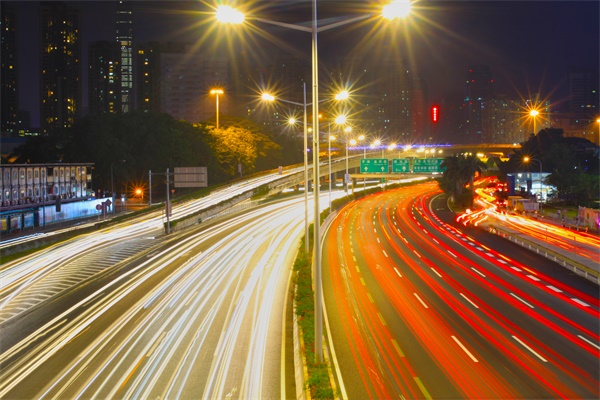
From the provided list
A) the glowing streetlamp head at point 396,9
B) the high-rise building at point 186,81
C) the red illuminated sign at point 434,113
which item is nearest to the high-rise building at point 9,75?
the high-rise building at point 186,81

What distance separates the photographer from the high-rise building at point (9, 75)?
17962 cm

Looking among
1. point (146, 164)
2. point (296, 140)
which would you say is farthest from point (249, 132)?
point (296, 140)

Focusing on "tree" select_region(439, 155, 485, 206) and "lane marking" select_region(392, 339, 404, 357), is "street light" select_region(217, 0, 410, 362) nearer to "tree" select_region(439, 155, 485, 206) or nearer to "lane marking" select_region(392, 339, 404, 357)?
"lane marking" select_region(392, 339, 404, 357)

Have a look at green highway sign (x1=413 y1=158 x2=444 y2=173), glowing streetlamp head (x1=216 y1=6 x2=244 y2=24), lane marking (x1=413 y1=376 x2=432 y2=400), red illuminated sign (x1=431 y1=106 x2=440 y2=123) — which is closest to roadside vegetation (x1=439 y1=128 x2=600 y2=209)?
green highway sign (x1=413 y1=158 x2=444 y2=173)

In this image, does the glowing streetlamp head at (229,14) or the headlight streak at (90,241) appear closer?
the glowing streetlamp head at (229,14)

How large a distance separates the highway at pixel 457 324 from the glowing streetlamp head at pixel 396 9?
903 cm

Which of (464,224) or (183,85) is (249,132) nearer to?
(464,224)

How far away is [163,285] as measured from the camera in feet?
86.4

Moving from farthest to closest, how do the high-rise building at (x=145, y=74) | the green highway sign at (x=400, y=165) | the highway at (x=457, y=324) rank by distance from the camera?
the high-rise building at (x=145, y=74), the green highway sign at (x=400, y=165), the highway at (x=457, y=324)

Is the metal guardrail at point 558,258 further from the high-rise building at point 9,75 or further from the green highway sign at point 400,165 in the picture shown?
the high-rise building at point 9,75

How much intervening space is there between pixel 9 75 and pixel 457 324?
197854mm

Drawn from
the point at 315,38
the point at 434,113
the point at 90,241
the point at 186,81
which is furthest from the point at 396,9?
the point at 186,81

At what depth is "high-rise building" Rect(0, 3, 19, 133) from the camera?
180 m

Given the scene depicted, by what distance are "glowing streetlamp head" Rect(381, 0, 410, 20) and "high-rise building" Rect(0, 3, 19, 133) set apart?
19068cm
